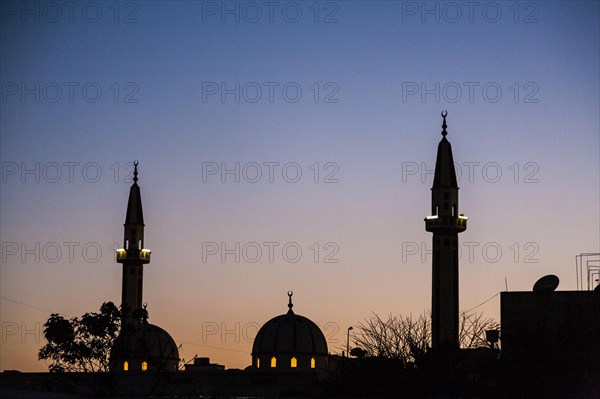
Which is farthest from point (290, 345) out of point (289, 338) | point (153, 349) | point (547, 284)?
point (547, 284)

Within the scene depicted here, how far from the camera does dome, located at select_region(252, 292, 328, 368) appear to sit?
341 ft

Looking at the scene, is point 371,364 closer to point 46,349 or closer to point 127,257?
point 46,349

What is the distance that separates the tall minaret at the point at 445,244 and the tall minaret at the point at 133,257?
26.2 meters

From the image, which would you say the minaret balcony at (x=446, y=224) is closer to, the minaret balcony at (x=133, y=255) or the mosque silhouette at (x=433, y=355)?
the mosque silhouette at (x=433, y=355)

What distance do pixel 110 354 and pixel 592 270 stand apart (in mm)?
29693

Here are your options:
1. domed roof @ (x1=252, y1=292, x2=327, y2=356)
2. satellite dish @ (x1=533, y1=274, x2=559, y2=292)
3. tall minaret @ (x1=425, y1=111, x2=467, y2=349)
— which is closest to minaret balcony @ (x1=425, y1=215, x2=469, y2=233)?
tall minaret @ (x1=425, y1=111, x2=467, y2=349)

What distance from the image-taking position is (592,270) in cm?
5650

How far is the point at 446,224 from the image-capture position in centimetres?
8312

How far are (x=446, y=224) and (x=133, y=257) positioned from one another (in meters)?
28.4

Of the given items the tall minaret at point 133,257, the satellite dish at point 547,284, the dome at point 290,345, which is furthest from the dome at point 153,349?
the satellite dish at point 547,284

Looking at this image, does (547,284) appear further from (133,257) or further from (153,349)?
(153,349)

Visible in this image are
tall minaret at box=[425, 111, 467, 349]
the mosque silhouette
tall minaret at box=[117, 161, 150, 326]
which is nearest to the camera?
the mosque silhouette

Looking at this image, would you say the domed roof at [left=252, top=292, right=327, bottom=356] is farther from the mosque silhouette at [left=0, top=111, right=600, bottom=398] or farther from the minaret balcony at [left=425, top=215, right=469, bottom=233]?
the minaret balcony at [left=425, top=215, right=469, bottom=233]

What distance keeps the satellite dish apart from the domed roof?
51244mm
